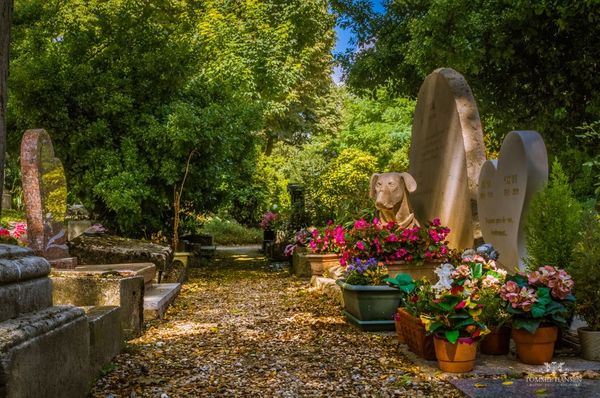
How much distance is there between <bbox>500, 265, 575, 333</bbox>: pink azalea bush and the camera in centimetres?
445

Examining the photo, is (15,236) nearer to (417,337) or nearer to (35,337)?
(35,337)

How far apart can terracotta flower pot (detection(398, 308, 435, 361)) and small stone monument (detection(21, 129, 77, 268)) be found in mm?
4008

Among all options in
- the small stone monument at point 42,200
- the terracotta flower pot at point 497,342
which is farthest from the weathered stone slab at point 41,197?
the terracotta flower pot at point 497,342

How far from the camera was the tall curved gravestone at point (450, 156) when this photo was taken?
311 inches

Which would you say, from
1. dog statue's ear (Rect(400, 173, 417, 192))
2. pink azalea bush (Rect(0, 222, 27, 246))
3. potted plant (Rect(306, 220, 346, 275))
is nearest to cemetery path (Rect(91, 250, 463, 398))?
potted plant (Rect(306, 220, 346, 275))

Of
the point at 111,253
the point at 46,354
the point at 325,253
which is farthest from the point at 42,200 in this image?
the point at 325,253

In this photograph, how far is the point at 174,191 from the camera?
511 inches

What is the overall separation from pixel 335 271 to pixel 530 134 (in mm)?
3948

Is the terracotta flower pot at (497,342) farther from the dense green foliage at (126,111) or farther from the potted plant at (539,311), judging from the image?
the dense green foliage at (126,111)

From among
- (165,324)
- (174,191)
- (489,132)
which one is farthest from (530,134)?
(489,132)

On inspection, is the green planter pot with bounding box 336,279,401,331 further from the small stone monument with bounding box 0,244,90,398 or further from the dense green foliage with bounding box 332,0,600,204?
the dense green foliage with bounding box 332,0,600,204

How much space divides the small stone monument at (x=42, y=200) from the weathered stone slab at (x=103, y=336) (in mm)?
2071

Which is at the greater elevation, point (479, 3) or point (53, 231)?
point (479, 3)

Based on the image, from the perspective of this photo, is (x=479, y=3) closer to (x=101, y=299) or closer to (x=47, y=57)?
(x=47, y=57)
